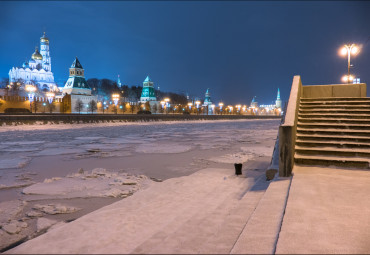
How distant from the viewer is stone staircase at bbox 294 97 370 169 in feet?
21.0

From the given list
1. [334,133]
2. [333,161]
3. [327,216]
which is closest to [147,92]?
[334,133]

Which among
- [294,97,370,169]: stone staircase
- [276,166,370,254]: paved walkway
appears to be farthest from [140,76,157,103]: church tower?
[276,166,370,254]: paved walkway

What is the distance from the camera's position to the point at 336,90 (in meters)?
13.3

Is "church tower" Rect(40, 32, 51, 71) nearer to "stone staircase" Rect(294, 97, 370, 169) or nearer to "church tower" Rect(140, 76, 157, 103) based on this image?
"church tower" Rect(140, 76, 157, 103)

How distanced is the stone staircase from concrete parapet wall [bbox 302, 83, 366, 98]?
3.02 metres

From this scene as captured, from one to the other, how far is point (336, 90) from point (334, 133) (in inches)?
263

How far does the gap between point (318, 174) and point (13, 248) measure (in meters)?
5.40

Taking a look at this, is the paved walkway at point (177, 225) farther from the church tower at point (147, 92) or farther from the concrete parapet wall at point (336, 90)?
the church tower at point (147, 92)

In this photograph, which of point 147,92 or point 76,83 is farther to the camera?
point 147,92

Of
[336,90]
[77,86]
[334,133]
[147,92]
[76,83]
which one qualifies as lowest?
[334,133]

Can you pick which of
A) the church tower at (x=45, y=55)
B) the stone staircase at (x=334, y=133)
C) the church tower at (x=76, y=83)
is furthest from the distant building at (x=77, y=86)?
the church tower at (x=45, y=55)

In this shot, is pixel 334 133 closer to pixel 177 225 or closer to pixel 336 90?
pixel 177 225

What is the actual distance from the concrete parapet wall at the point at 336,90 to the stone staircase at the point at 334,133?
3022 mm

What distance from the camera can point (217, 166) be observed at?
8469mm
